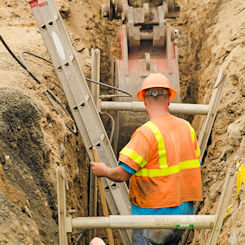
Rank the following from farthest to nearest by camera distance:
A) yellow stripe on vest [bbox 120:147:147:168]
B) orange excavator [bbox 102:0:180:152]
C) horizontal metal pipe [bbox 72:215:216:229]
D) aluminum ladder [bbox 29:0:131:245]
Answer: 1. orange excavator [bbox 102:0:180:152]
2. aluminum ladder [bbox 29:0:131:245]
3. yellow stripe on vest [bbox 120:147:147:168]
4. horizontal metal pipe [bbox 72:215:216:229]

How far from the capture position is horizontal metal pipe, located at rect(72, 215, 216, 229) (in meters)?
3.87

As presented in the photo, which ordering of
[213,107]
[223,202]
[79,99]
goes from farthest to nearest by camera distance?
[213,107], [79,99], [223,202]

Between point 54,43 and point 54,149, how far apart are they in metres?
1.31

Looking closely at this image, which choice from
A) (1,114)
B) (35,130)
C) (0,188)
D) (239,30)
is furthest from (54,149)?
(239,30)

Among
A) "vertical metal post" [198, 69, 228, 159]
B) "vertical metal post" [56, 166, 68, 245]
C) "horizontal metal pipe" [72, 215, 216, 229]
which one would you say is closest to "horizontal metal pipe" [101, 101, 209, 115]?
"vertical metal post" [198, 69, 228, 159]

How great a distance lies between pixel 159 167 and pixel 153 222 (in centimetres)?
75

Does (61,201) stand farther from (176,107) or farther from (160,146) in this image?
(176,107)

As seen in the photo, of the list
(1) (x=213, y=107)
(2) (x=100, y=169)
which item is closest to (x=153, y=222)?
(2) (x=100, y=169)

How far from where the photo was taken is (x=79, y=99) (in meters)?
5.98

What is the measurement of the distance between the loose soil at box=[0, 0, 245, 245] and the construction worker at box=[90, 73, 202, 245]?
0.51 meters

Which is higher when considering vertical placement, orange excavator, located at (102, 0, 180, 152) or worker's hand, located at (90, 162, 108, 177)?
orange excavator, located at (102, 0, 180, 152)

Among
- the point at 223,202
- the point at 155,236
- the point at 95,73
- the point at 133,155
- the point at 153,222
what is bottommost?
the point at 155,236

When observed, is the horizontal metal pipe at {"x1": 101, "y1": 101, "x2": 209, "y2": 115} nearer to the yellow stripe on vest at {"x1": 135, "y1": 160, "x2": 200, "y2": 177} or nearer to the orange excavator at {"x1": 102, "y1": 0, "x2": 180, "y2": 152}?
the orange excavator at {"x1": 102, "y1": 0, "x2": 180, "y2": 152}

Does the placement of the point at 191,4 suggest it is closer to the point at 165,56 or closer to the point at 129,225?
the point at 165,56
